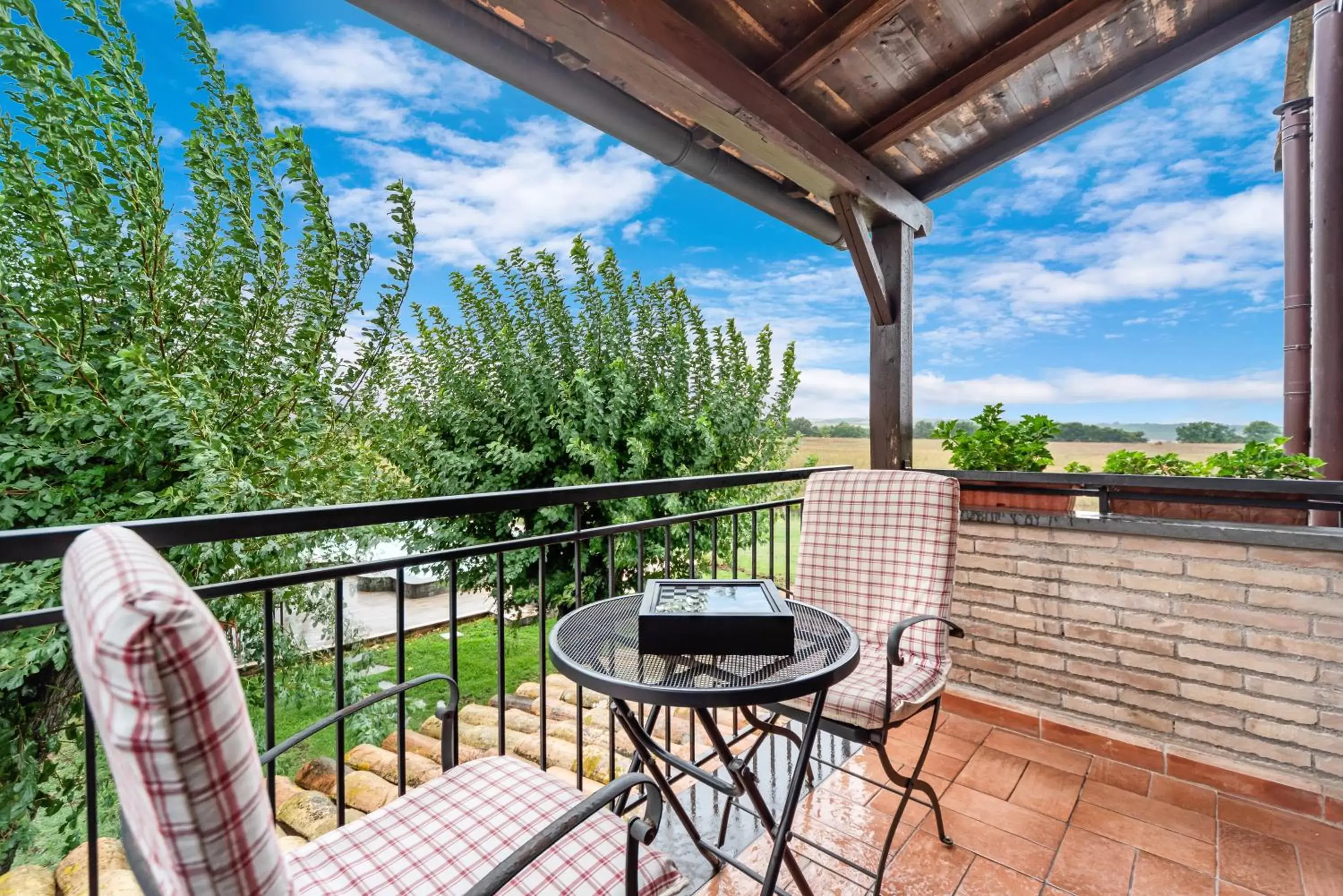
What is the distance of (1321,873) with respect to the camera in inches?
70.0

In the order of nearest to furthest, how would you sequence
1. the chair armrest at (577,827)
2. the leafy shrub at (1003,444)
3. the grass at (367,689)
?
the chair armrest at (577,827), the leafy shrub at (1003,444), the grass at (367,689)

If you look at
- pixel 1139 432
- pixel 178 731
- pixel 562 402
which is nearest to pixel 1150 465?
pixel 1139 432

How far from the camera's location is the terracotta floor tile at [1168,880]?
1.70 metres

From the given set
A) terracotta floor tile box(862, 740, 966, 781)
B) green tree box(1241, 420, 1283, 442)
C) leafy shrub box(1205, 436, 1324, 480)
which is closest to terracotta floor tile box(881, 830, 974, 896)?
terracotta floor tile box(862, 740, 966, 781)

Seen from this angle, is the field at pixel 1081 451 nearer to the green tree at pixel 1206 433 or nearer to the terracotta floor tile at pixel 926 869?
the green tree at pixel 1206 433

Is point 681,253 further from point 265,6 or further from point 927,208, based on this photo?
point 927,208

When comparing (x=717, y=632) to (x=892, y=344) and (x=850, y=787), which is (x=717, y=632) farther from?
(x=892, y=344)

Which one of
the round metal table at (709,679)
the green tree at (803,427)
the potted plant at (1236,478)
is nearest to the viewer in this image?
the round metal table at (709,679)

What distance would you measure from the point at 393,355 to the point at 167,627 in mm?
5289

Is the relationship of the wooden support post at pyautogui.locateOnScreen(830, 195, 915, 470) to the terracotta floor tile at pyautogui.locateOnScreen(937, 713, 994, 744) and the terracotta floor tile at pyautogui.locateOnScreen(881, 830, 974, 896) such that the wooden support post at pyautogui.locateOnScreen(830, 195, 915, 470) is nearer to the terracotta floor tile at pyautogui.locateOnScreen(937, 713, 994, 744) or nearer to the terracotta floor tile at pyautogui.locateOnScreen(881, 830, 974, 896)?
the terracotta floor tile at pyautogui.locateOnScreen(937, 713, 994, 744)

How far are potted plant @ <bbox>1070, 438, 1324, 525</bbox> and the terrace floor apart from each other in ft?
3.26

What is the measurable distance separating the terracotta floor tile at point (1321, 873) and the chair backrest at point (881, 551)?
1.12 meters

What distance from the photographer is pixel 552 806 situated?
1.11m

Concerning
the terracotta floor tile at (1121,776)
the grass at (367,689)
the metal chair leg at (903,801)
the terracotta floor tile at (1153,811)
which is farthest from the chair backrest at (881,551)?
the grass at (367,689)
